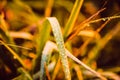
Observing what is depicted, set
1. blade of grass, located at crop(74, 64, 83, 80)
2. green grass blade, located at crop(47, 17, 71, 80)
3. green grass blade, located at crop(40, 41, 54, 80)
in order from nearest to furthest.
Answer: green grass blade, located at crop(47, 17, 71, 80) → green grass blade, located at crop(40, 41, 54, 80) → blade of grass, located at crop(74, 64, 83, 80)

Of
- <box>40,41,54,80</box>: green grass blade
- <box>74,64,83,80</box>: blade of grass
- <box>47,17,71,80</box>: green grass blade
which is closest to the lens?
<box>47,17,71,80</box>: green grass blade

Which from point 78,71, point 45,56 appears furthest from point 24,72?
point 78,71

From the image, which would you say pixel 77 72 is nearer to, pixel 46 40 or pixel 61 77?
pixel 61 77

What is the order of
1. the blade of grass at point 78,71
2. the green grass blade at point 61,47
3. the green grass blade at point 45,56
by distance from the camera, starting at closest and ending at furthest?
the green grass blade at point 61,47, the green grass blade at point 45,56, the blade of grass at point 78,71

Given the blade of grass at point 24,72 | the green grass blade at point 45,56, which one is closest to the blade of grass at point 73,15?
the green grass blade at point 45,56

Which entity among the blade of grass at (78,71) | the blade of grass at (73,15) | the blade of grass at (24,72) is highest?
the blade of grass at (73,15)

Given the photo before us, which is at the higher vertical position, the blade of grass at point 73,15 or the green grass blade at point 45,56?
the blade of grass at point 73,15

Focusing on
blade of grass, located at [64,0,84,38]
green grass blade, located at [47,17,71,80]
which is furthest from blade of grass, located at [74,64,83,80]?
green grass blade, located at [47,17,71,80]

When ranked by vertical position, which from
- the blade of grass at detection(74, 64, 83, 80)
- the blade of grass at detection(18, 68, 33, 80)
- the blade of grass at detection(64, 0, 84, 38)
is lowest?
the blade of grass at detection(18, 68, 33, 80)

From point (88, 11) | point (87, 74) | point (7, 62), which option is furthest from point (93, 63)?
point (88, 11)

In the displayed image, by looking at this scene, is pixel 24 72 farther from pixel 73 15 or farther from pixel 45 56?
pixel 73 15

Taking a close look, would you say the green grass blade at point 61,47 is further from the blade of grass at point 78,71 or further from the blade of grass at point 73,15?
the blade of grass at point 78,71

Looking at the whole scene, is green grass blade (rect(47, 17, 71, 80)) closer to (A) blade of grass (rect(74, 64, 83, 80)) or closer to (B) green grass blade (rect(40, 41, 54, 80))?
(B) green grass blade (rect(40, 41, 54, 80))
